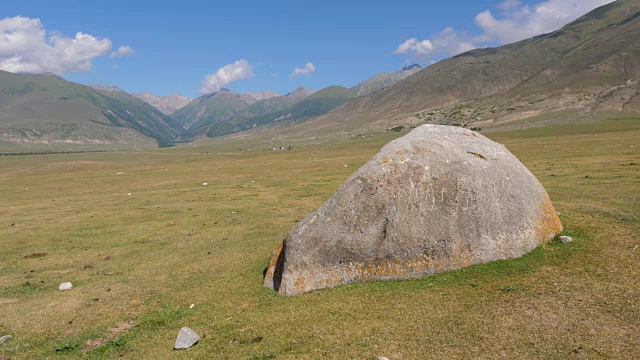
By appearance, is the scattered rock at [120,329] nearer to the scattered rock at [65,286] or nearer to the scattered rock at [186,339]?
the scattered rock at [186,339]

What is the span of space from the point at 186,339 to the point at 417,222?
353 inches

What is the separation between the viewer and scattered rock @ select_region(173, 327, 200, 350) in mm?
11820

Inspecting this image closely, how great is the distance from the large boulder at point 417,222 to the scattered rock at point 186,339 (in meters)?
3.82

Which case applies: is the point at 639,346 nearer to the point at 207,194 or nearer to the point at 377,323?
the point at 377,323

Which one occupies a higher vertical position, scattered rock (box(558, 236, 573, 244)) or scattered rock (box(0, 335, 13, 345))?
scattered rock (box(558, 236, 573, 244))

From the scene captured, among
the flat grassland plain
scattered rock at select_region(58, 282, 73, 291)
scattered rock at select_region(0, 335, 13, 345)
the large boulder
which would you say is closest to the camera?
the flat grassland plain

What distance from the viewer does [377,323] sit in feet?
38.4

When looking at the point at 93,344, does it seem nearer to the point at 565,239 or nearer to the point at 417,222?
the point at 417,222

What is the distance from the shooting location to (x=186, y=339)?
39.3 ft

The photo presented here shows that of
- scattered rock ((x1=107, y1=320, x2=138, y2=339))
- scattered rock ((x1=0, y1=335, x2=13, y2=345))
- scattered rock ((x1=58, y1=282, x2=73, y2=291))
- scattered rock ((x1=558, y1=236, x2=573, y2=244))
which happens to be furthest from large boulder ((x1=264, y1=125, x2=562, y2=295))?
scattered rock ((x1=58, y1=282, x2=73, y2=291))

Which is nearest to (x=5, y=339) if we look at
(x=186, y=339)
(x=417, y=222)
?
(x=186, y=339)

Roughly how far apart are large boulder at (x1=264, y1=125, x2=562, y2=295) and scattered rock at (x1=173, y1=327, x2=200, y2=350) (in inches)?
150

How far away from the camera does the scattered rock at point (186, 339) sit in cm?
1182

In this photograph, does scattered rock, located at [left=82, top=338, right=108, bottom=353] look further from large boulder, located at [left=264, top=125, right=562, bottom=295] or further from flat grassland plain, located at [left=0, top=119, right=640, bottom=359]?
large boulder, located at [left=264, top=125, right=562, bottom=295]
